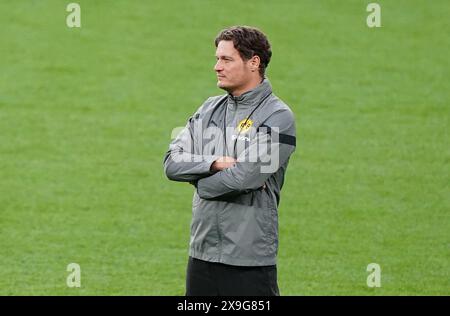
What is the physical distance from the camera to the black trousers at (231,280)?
5.37 metres

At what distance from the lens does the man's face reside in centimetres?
541

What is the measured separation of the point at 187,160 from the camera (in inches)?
218

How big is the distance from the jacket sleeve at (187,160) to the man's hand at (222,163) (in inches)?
0.9

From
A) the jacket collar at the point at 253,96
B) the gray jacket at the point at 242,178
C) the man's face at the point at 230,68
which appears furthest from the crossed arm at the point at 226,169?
the man's face at the point at 230,68

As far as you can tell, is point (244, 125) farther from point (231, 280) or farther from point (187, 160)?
point (231, 280)

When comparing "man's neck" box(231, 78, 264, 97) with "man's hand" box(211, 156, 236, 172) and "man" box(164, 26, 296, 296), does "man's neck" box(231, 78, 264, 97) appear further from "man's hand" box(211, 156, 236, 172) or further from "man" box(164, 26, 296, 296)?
"man's hand" box(211, 156, 236, 172)

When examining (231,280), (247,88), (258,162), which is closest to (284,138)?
(258,162)

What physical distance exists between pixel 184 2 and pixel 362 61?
348cm

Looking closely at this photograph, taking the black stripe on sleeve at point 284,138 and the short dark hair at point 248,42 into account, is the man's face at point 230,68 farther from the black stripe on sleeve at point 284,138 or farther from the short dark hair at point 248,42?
the black stripe on sleeve at point 284,138

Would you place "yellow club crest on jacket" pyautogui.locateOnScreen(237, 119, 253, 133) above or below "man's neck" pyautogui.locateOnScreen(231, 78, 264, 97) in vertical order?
below

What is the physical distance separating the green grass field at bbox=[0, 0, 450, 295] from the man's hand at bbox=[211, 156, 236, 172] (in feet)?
Result: 11.4

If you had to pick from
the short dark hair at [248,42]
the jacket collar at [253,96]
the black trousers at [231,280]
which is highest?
the short dark hair at [248,42]

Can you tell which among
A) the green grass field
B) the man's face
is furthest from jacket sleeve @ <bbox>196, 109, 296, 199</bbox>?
the green grass field
